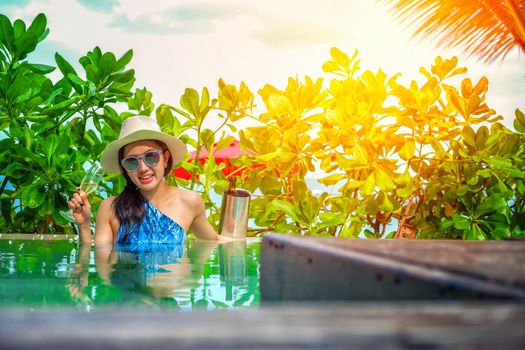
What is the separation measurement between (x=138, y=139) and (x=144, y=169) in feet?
0.68

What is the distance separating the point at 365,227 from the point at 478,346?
12.7ft

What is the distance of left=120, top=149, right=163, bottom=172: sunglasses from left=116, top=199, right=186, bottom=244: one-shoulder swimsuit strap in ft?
1.14

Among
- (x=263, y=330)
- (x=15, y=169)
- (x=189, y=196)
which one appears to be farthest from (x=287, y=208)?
(x=263, y=330)

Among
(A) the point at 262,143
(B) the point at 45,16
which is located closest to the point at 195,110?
(A) the point at 262,143

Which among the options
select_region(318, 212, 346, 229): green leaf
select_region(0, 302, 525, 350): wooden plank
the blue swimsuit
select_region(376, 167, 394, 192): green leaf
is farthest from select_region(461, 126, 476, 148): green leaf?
select_region(0, 302, 525, 350): wooden plank

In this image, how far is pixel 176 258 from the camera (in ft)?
10.0

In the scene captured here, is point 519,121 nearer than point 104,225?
No

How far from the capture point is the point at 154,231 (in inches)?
165

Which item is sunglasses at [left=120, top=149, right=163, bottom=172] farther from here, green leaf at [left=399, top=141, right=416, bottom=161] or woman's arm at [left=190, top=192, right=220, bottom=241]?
green leaf at [left=399, top=141, right=416, bottom=161]

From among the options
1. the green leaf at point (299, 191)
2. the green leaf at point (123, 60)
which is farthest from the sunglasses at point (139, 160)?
the green leaf at point (123, 60)

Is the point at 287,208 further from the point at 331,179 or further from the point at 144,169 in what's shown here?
the point at 144,169

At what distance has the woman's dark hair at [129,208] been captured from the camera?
13.5 ft

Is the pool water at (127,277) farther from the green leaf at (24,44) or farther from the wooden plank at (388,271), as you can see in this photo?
the green leaf at (24,44)

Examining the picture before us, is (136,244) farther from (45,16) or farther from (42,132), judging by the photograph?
(45,16)
